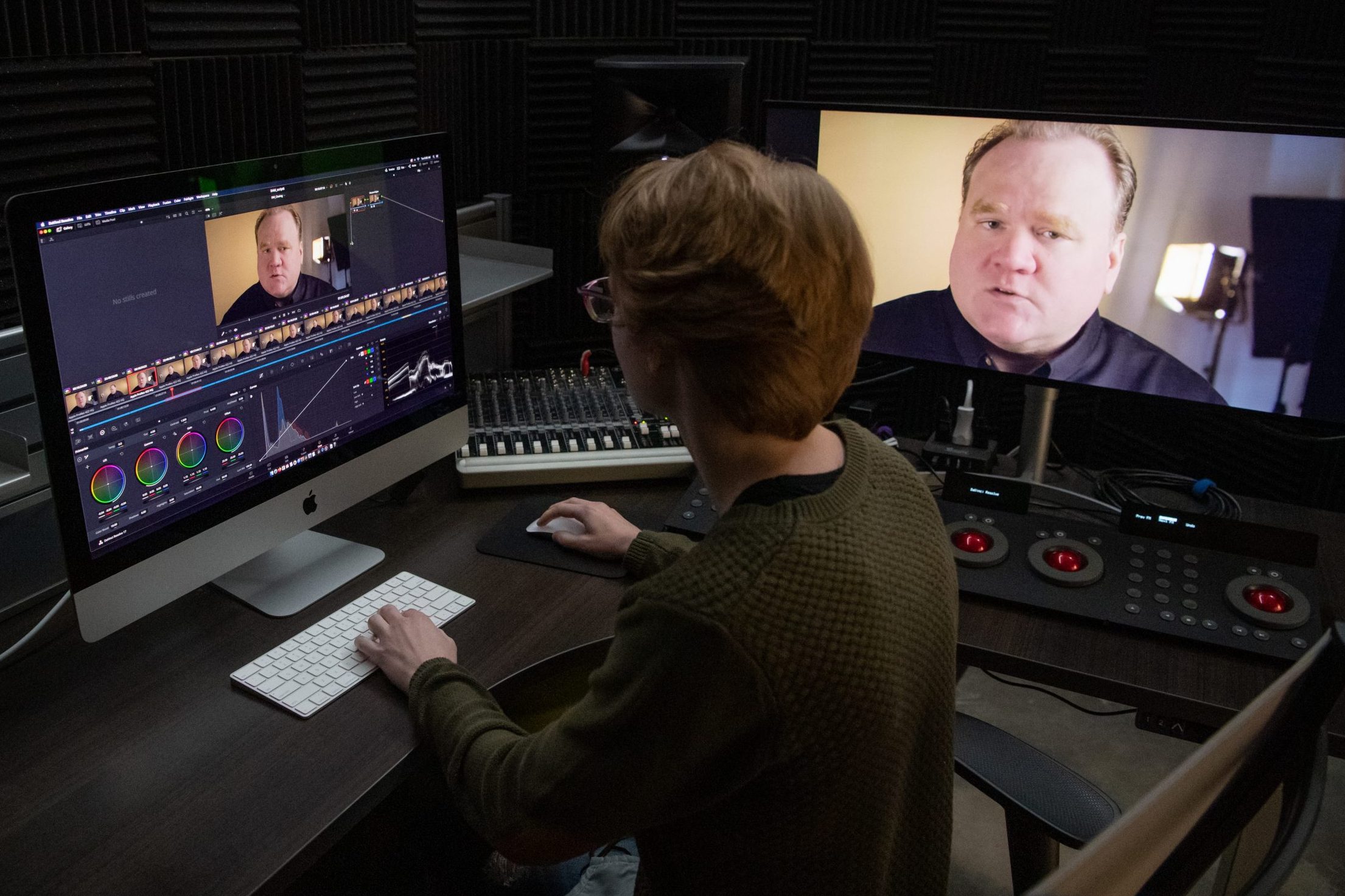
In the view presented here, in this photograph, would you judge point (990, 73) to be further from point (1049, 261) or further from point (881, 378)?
point (1049, 261)

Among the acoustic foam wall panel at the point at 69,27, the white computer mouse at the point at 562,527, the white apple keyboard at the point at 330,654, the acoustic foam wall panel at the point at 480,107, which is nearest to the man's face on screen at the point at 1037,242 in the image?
the white computer mouse at the point at 562,527

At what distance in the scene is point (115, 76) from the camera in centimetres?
157

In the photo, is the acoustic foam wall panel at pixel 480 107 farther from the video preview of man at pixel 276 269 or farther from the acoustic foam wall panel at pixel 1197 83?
the acoustic foam wall panel at pixel 1197 83

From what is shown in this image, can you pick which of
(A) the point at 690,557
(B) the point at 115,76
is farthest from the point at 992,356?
(B) the point at 115,76

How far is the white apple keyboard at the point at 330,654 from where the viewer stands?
1266 mm

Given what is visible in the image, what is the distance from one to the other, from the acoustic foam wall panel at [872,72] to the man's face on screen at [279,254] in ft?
5.16

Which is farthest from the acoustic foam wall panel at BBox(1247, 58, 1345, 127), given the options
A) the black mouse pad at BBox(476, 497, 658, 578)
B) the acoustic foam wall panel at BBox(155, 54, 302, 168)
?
the acoustic foam wall panel at BBox(155, 54, 302, 168)

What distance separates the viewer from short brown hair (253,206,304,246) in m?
1.32

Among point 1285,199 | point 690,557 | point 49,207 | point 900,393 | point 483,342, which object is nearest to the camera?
point 690,557

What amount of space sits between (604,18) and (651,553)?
1355 mm

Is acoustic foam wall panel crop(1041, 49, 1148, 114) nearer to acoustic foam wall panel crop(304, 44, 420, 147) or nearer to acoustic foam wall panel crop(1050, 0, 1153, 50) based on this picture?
acoustic foam wall panel crop(1050, 0, 1153, 50)

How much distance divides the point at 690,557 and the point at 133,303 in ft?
2.27

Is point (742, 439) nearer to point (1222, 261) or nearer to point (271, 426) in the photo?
point (271, 426)

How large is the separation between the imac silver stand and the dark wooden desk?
478 millimetres
